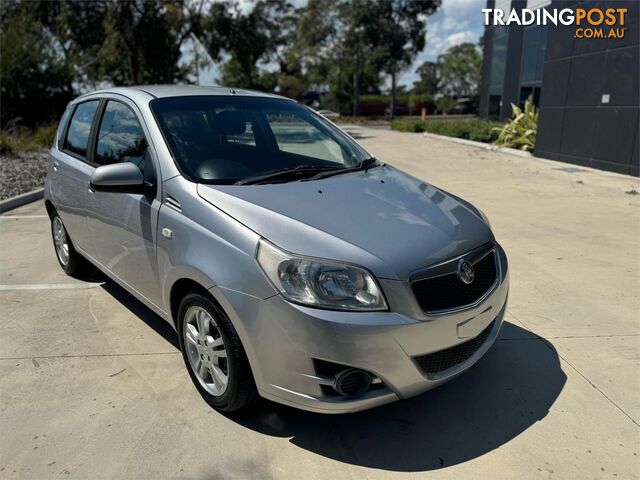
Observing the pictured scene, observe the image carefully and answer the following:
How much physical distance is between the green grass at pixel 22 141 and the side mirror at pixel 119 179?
424 inches

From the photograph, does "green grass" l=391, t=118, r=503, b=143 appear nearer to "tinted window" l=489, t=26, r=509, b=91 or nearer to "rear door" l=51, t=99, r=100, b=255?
"tinted window" l=489, t=26, r=509, b=91

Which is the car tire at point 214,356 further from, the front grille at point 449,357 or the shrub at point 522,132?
the shrub at point 522,132

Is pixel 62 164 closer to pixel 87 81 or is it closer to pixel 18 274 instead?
pixel 18 274

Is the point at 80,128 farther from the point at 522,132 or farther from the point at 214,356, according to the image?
the point at 522,132

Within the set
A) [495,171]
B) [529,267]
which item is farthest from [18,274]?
[495,171]

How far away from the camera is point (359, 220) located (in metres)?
2.66

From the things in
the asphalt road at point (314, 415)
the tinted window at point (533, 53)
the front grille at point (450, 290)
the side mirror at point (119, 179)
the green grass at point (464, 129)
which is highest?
the tinted window at point (533, 53)

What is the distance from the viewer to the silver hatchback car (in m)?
2.34

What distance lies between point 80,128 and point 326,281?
3.09 meters

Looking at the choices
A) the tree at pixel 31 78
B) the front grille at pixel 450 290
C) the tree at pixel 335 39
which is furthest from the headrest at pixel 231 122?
the tree at pixel 335 39

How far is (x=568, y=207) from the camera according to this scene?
315 inches

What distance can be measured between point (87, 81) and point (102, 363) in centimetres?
2296

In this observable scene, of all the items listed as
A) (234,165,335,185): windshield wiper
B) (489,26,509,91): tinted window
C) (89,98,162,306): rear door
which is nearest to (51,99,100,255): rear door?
(89,98,162,306): rear door

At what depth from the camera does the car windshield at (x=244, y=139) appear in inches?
123
